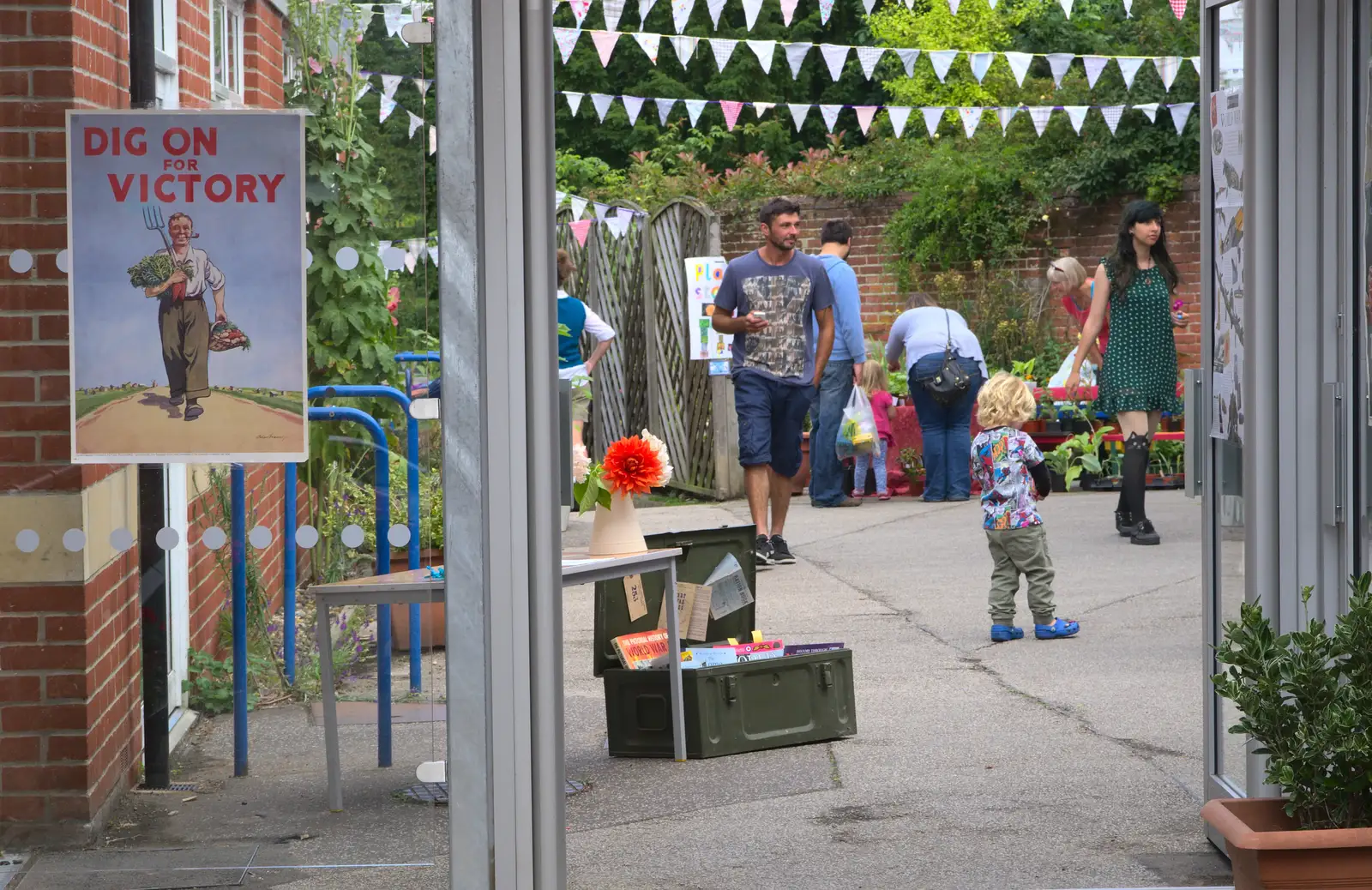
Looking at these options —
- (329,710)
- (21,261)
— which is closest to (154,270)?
(21,261)

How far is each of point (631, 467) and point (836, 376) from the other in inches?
230

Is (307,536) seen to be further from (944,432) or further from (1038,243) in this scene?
(1038,243)

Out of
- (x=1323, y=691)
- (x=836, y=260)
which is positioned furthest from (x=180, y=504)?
(x=836, y=260)

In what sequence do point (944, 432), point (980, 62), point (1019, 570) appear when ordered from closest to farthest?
point (1019, 570) → point (944, 432) → point (980, 62)

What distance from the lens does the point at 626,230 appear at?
44.3 feet

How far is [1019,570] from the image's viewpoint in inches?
260

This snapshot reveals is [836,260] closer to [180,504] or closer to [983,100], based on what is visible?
[180,504]

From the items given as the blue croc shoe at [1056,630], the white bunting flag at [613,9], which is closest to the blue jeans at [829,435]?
the white bunting flag at [613,9]

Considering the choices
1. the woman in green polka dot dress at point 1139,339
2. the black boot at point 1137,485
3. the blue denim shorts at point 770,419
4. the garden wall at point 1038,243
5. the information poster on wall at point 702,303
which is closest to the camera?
the blue denim shorts at point 770,419

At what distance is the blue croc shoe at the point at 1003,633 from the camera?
6.80 meters

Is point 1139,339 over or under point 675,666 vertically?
over

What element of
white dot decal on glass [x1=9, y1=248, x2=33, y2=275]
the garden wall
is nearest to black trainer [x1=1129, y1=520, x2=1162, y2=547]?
the garden wall

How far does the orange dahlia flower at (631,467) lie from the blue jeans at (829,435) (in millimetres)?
5437

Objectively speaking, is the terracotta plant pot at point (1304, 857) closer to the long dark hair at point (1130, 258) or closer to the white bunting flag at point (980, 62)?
the long dark hair at point (1130, 258)
